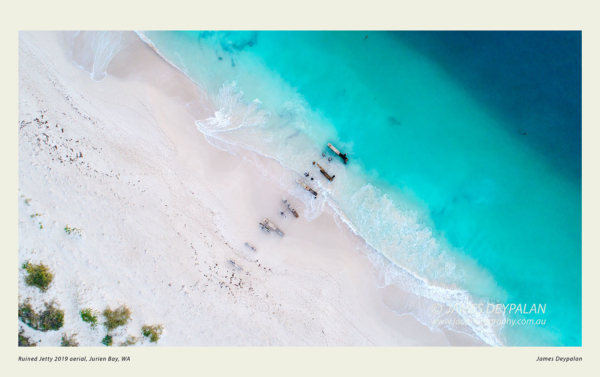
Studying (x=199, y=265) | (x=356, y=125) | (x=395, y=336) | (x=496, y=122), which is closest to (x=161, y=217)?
(x=199, y=265)

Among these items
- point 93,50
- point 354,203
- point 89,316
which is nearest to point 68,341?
point 89,316

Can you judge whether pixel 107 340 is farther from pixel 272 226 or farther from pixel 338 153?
pixel 338 153

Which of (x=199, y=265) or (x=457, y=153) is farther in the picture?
(x=457, y=153)

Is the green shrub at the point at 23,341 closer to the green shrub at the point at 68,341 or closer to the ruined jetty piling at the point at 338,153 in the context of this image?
the green shrub at the point at 68,341

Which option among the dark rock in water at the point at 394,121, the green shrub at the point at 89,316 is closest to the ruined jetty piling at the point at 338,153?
the dark rock in water at the point at 394,121

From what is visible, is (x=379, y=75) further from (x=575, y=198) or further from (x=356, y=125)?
(x=575, y=198)

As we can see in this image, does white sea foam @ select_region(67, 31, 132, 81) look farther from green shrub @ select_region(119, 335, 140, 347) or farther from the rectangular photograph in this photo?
green shrub @ select_region(119, 335, 140, 347)

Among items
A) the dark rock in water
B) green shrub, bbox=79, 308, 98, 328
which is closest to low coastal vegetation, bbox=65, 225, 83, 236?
green shrub, bbox=79, 308, 98, 328
